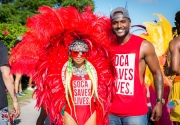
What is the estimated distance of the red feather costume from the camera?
11.2 ft

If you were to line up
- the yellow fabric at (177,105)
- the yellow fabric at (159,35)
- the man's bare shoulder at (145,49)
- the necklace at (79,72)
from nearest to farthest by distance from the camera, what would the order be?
1. the man's bare shoulder at (145,49)
2. the necklace at (79,72)
3. the yellow fabric at (177,105)
4. the yellow fabric at (159,35)

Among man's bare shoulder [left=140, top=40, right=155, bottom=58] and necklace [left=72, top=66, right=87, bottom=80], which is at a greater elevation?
man's bare shoulder [left=140, top=40, right=155, bottom=58]

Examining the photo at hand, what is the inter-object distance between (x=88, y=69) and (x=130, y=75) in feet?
1.58

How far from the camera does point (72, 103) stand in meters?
3.30

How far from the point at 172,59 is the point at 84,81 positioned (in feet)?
3.50

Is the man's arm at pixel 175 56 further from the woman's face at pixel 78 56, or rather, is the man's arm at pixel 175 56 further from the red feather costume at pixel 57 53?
the woman's face at pixel 78 56

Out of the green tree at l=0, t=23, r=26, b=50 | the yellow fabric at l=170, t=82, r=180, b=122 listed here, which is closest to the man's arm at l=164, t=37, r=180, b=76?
the yellow fabric at l=170, t=82, r=180, b=122

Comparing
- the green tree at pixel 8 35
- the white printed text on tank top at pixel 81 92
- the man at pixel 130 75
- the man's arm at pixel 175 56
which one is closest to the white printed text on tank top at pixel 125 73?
the man at pixel 130 75

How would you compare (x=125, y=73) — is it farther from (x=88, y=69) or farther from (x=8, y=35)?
(x=8, y=35)

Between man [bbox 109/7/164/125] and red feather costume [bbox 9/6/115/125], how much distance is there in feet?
0.54

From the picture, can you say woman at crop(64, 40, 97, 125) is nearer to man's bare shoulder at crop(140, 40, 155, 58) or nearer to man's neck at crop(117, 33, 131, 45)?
man's neck at crop(117, 33, 131, 45)

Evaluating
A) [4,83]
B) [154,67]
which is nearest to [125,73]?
[154,67]

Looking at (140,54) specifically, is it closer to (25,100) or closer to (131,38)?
(131,38)

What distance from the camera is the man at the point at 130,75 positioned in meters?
3.21
